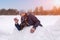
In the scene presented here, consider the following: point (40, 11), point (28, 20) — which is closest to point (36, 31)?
point (28, 20)

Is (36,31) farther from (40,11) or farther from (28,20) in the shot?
(40,11)

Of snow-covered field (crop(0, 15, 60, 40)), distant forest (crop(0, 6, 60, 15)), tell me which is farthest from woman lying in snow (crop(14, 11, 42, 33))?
distant forest (crop(0, 6, 60, 15))

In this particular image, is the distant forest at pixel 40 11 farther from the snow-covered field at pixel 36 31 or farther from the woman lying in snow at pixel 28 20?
the woman lying in snow at pixel 28 20

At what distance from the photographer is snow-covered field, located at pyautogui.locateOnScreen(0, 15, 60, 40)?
1.71m

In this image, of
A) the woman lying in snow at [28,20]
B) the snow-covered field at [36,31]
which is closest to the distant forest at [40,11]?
the snow-covered field at [36,31]

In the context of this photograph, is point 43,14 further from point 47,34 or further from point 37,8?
point 47,34

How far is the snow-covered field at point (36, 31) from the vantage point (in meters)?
1.71

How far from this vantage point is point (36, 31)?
5.66 ft

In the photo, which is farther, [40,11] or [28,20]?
[40,11]

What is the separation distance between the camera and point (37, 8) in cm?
330

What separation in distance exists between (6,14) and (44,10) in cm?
63

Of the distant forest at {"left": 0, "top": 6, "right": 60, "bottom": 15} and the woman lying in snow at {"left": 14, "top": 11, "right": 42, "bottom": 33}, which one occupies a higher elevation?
the woman lying in snow at {"left": 14, "top": 11, "right": 42, "bottom": 33}

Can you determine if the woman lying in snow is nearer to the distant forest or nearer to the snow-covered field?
the snow-covered field

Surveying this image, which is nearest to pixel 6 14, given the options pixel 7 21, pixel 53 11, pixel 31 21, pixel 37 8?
pixel 7 21
